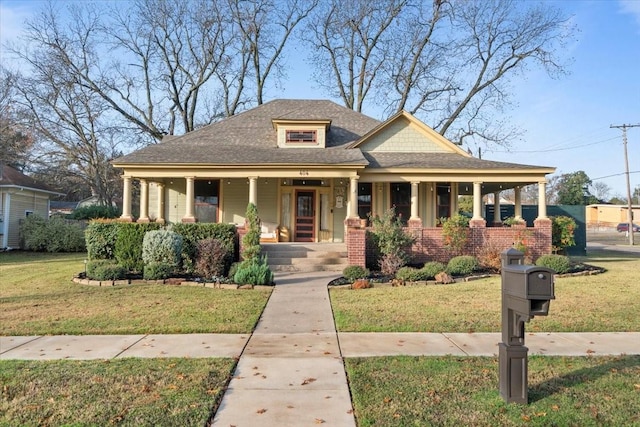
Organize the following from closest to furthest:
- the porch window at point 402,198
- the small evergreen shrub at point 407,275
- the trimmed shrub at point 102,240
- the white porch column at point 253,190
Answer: the small evergreen shrub at point 407,275 < the trimmed shrub at point 102,240 < the white porch column at point 253,190 < the porch window at point 402,198

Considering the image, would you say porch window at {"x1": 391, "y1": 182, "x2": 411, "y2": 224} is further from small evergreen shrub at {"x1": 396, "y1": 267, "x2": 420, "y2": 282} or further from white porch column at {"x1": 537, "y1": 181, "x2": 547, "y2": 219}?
small evergreen shrub at {"x1": 396, "y1": 267, "x2": 420, "y2": 282}

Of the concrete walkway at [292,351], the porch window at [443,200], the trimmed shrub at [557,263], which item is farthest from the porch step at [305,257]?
the concrete walkway at [292,351]

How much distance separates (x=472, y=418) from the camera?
349 centimetres

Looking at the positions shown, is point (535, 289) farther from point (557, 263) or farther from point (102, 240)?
point (102, 240)

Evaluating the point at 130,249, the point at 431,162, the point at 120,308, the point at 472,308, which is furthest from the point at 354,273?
the point at 431,162

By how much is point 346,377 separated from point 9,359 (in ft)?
12.7

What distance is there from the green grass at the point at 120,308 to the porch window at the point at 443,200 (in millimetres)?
10276

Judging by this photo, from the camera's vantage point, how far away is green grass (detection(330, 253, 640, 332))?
672 centimetres

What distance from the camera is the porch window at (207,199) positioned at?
59.2 ft

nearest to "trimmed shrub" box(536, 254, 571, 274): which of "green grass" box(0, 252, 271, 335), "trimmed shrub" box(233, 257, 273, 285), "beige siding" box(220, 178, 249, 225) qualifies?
"trimmed shrub" box(233, 257, 273, 285)

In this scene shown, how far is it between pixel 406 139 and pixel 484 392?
1505cm

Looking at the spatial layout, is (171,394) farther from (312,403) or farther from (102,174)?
(102,174)

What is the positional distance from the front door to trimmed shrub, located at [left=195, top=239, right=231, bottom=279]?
19.1 ft

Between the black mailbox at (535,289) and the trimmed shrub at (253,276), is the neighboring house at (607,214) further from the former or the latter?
the black mailbox at (535,289)
